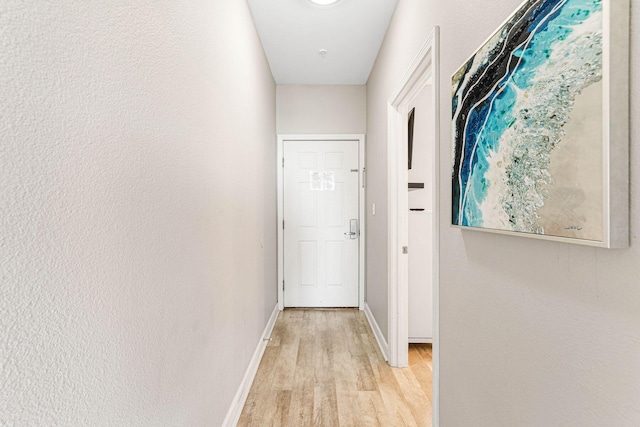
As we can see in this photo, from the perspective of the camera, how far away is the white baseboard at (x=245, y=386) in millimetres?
1722

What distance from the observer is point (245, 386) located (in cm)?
204

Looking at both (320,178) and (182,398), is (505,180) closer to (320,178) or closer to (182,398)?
(182,398)

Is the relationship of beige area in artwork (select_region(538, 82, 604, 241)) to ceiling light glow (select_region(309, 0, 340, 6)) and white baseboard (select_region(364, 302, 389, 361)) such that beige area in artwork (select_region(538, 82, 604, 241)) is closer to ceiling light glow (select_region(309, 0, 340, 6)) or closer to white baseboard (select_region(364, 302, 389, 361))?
ceiling light glow (select_region(309, 0, 340, 6))

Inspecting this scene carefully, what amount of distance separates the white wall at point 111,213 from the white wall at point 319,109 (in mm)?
2111

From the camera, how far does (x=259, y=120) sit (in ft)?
8.81

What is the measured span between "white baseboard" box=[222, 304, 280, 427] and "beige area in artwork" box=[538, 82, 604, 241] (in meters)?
1.71

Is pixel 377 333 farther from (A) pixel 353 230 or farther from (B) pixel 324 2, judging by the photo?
(B) pixel 324 2

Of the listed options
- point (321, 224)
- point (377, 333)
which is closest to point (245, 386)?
point (377, 333)

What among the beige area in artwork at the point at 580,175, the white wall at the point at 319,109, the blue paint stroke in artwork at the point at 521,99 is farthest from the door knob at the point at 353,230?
the beige area in artwork at the point at 580,175

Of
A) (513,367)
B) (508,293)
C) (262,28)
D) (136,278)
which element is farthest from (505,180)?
(262,28)

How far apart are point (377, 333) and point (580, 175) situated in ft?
8.27

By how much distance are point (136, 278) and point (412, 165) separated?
238 cm

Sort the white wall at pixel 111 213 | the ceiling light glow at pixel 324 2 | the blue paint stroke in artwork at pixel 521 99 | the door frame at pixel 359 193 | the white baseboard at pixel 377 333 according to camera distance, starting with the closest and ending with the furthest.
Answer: the white wall at pixel 111 213
the blue paint stroke in artwork at pixel 521 99
the ceiling light glow at pixel 324 2
the white baseboard at pixel 377 333
the door frame at pixel 359 193

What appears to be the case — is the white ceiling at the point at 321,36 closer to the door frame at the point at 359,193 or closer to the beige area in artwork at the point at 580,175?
the door frame at the point at 359,193
